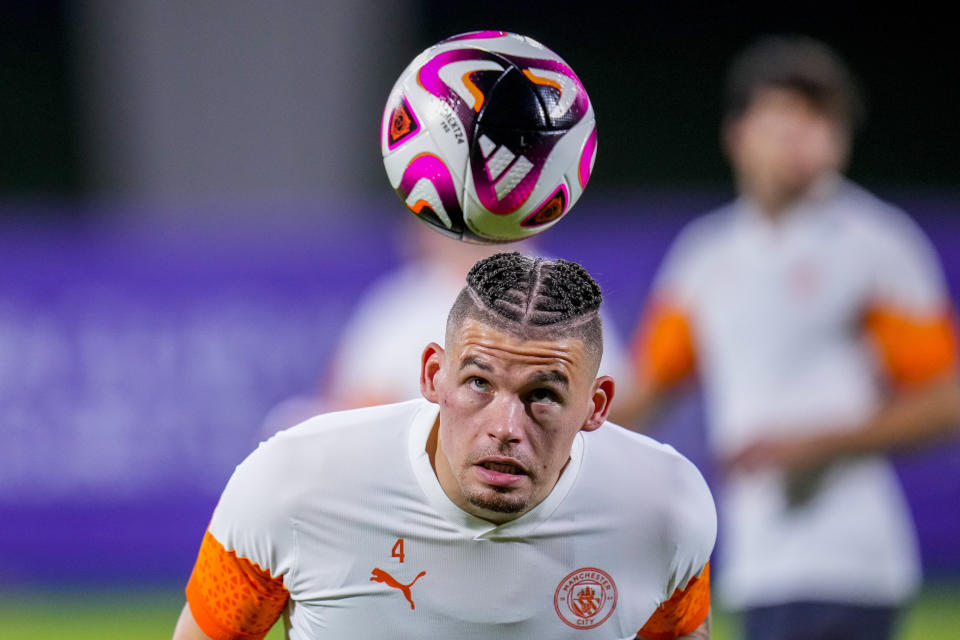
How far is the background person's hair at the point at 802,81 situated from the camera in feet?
16.7

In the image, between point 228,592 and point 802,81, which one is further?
point 802,81

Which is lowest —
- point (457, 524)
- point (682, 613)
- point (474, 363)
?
point (682, 613)

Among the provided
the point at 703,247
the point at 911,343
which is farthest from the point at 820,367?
the point at 703,247

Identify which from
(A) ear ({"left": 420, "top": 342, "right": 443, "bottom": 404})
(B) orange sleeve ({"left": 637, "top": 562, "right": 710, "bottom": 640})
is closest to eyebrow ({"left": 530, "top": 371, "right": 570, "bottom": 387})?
(A) ear ({"left": 420, "top": 342, "right": 443, "bottom": 404})

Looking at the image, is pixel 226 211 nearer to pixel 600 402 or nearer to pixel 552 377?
pixel 600 402

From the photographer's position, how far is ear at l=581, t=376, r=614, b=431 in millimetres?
3053

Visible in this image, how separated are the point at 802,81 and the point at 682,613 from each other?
7.99ft

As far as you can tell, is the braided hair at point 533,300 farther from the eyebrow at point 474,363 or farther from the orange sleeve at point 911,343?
the orange sleeve at point 911,343

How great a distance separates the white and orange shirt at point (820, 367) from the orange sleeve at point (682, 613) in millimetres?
1643

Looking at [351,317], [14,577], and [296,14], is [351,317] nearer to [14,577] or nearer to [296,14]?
[14,577]

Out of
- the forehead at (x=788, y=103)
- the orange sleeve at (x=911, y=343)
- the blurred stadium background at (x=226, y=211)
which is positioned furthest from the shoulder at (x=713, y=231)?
the blurred stadium background at (x=226, y=211)

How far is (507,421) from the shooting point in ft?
9.25

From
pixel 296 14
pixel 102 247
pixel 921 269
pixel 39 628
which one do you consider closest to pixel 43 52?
pixel 296 14

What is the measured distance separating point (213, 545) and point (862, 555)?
2503 mm
